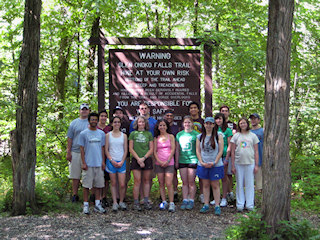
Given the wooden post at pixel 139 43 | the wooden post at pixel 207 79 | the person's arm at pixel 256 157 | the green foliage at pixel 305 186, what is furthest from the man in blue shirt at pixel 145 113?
the green foliage at pixel 305 186

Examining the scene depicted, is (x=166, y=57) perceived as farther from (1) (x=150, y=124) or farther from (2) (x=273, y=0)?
(2) (x=273, y=0)

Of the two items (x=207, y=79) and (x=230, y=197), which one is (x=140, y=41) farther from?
(x=230, y=197)

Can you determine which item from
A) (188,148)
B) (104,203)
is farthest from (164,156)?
(104,203)

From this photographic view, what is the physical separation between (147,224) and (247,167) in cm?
236

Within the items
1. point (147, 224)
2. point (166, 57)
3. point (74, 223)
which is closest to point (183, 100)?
point (166, 57)

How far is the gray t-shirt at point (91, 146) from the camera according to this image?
20.8 ft

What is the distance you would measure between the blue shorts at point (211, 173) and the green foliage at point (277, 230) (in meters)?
1.70

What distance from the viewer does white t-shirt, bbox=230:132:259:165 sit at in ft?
21.2

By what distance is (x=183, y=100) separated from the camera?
7684mm

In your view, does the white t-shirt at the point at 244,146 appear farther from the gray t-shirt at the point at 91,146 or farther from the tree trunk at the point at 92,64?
the tree trunk at the point at 92,64

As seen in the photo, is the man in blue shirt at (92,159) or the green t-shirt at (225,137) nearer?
the man in blue shirt at (92,159)

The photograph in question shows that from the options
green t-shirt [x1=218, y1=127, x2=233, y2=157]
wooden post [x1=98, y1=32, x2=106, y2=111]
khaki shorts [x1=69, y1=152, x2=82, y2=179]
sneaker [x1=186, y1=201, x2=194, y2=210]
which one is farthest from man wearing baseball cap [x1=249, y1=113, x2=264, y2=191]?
khaki shorts [x1=69, y1=152, x2=82, y2=179]

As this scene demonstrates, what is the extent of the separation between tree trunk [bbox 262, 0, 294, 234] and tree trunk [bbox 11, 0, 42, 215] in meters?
4.36

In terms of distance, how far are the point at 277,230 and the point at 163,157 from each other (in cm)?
277
